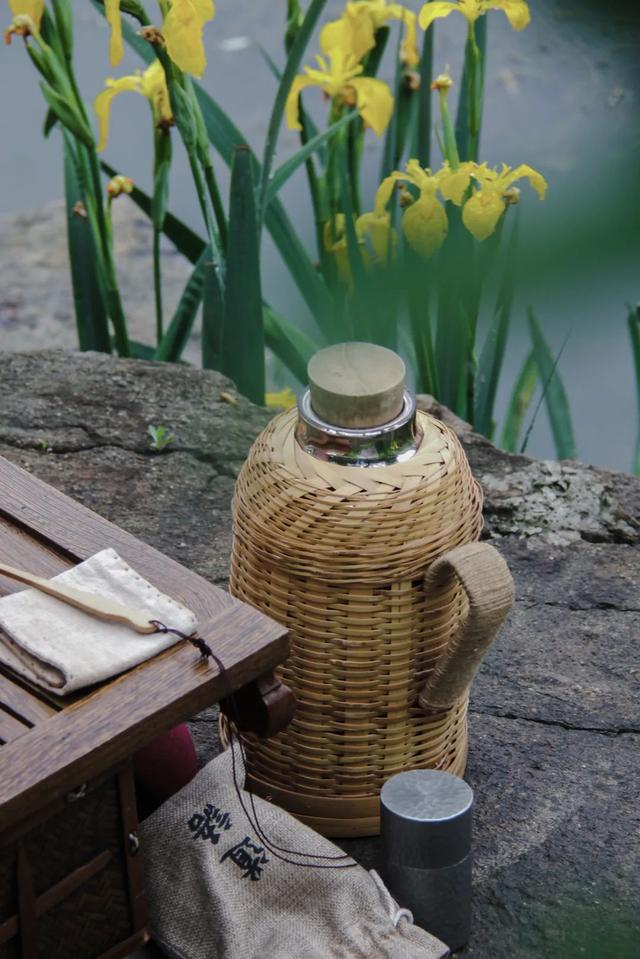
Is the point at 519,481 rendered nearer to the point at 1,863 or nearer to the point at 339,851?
the point at 339,851

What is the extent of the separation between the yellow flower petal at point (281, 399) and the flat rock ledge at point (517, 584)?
0.09 m

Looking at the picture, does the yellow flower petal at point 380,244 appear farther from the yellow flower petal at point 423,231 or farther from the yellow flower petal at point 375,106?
the yellow flower petal at point 375,106

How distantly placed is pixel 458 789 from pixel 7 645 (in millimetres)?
561

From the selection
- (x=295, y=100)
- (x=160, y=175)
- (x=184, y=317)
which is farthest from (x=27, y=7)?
(x=184, y=317)

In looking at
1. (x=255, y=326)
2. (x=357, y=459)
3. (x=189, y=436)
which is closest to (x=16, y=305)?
(x=189, y=436)

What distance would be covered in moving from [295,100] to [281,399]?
0.67 m

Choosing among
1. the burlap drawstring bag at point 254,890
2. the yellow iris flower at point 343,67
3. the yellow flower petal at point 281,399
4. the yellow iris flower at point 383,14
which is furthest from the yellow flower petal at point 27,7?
the burlap drawstring bag at point 254,890

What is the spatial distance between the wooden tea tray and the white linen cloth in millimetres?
17

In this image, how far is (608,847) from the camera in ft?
5.44

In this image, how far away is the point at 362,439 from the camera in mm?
1472

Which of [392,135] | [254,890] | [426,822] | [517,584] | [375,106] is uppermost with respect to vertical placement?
[375,106]

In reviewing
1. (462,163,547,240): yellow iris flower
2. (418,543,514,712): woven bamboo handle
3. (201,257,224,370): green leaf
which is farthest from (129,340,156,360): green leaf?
(462,163,547,240): yellow iris flower

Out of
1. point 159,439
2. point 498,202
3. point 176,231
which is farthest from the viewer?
point 176,231

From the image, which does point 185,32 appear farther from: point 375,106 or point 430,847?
point 430,847
